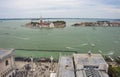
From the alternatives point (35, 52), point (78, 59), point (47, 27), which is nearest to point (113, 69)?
point (78, 59)

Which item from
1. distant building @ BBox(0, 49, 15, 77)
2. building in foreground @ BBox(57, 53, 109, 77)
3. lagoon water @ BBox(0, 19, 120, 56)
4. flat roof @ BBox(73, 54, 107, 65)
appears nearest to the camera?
building in foreground @ BBox(57, 53, 109, 77)

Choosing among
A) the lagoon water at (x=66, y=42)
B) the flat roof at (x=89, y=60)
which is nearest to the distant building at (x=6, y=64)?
the flat roof at (x=89, y=60)

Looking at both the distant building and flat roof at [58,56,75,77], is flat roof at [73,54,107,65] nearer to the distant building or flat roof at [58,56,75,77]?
flat roof at [58,56,75,77]

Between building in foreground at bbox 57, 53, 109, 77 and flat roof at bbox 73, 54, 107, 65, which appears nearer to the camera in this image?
building in foreground at bbox 57, 53, 109, 77

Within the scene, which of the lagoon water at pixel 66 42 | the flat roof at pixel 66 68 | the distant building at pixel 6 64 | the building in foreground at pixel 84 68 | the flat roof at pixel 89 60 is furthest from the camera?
the lagoon water at pixel 66 42

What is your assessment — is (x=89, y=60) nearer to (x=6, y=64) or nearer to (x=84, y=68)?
(x=84, y=68)

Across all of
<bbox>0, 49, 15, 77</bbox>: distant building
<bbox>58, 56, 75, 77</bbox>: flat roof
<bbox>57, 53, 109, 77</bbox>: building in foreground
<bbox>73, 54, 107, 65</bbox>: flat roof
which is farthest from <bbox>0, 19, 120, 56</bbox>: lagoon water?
<bbox>0, 49, 15, 77</bbox>: distant building

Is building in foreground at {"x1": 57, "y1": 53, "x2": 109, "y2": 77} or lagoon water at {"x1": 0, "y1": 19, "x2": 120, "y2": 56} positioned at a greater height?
lagoon water at {"x1": 0, "y1": 19, "x2": 120, "y2": 56}

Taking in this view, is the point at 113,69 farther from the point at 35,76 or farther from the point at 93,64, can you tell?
the point at 35,76

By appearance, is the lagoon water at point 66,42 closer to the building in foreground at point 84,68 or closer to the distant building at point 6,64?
the building in foreground at point 84,68
